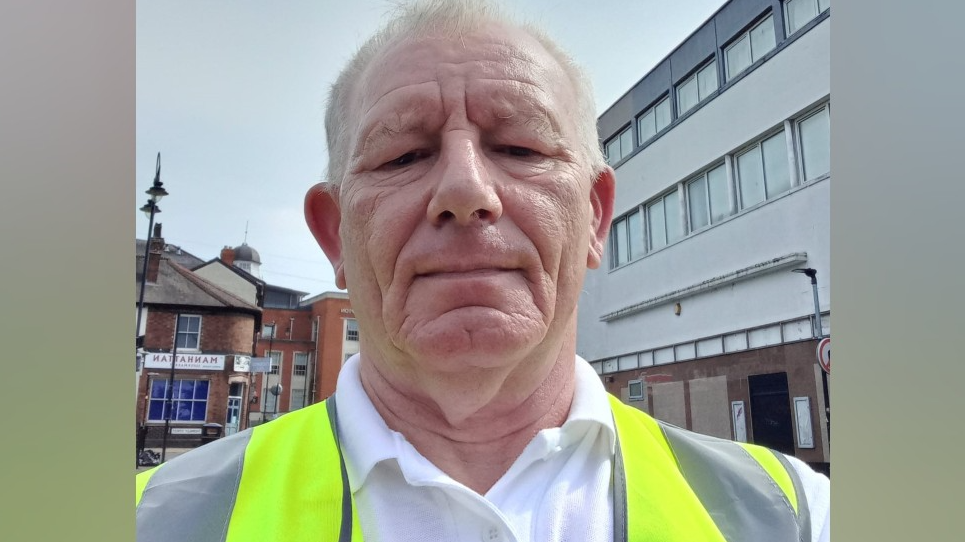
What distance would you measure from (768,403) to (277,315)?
83 centimetres

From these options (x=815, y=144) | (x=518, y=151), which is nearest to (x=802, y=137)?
(x=815, y=144)

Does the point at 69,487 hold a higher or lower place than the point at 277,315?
lower

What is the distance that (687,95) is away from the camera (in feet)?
3.42

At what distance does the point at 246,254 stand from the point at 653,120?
2.38ft

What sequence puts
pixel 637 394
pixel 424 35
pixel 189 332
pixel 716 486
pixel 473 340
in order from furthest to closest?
1. pixel 637 394
2. pixel 189 332
3. pixel 716 486
4. pixel 424 35
5. pixel 473 340

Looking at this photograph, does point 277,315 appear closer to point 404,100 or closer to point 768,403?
point 404,100

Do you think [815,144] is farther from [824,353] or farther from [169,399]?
[169,399]

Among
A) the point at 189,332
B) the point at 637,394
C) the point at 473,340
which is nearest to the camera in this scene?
the point at 473,340

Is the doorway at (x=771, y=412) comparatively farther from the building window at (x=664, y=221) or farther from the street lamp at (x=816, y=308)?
the building window at (x=664, y=221)

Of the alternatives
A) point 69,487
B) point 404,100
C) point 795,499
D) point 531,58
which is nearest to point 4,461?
point 69,487

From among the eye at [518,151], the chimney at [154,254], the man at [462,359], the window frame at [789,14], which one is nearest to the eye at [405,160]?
the man at [462,359]

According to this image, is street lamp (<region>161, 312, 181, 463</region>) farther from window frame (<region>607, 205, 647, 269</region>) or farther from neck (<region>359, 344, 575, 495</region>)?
window frame (<region>607, 205, 647, 269</region>)

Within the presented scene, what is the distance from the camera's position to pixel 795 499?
896 mm

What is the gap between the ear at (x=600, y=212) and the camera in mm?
893
